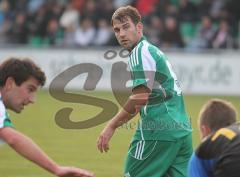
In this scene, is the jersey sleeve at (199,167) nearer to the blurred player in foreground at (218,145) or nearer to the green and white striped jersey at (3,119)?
the blurred player in foreground at (218,145)

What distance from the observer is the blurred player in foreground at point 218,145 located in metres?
5.20

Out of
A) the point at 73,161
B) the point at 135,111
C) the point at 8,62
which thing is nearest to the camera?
the point at 8,62

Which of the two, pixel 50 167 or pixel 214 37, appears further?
pixel 214 37

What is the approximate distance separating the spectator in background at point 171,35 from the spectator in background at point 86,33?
226cm

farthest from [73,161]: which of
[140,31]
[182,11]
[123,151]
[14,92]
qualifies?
[182,11]

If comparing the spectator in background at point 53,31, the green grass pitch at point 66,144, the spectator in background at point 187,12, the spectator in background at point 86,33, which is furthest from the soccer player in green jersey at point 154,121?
the spectator in background at point 53,31

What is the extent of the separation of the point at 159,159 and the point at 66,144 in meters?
6.57

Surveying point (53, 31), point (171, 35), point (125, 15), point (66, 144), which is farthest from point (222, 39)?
point (125, 15)

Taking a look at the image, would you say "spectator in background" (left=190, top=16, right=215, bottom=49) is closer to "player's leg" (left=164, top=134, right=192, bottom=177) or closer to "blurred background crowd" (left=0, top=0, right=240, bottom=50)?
"blurred background crowd" (left=0, top=0, right=240, bottom=50)

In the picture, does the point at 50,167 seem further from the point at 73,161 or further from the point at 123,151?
the point at 123,151

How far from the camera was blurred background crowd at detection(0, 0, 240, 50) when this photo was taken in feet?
75.8

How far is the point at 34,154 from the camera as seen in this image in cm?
538

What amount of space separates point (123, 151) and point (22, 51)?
11.1 metres

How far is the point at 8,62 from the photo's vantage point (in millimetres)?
5711
